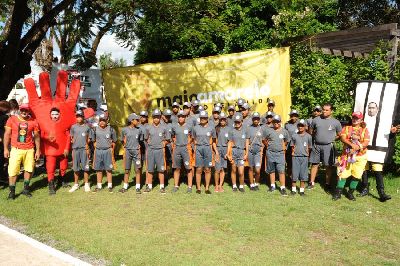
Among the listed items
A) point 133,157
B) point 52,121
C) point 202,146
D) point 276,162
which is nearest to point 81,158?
point 52,121

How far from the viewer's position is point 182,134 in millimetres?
9250

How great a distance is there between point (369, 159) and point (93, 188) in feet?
20.2

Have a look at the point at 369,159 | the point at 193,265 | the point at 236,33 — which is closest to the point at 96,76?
the point at 236,33

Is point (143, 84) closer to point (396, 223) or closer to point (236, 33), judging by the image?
point (236, 33)

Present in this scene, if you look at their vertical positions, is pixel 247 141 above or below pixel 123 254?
above

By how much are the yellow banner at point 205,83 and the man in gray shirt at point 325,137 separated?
240cm

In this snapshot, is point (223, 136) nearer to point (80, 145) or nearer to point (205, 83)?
point (80, 145)

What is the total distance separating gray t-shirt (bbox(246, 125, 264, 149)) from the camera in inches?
363

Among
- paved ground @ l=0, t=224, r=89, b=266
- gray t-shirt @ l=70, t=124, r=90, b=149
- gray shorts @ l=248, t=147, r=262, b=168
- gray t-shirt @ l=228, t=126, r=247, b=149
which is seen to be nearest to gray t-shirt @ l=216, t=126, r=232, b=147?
gray t-shirt @ l=228, t=126, r=247, b=149

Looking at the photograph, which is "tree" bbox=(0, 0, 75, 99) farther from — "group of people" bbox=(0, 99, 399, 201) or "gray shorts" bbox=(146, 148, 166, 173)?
"gray shorts" bbox=(146, 148, 166, 173)

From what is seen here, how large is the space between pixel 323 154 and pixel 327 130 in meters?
0.55

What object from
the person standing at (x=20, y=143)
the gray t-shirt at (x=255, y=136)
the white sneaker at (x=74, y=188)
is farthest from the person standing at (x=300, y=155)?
the person standing at (x=20, y=143)

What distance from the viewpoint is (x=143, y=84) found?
1277cm

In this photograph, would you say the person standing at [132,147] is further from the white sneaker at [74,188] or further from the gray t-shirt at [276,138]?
the gray t-shirt at [276,138]
